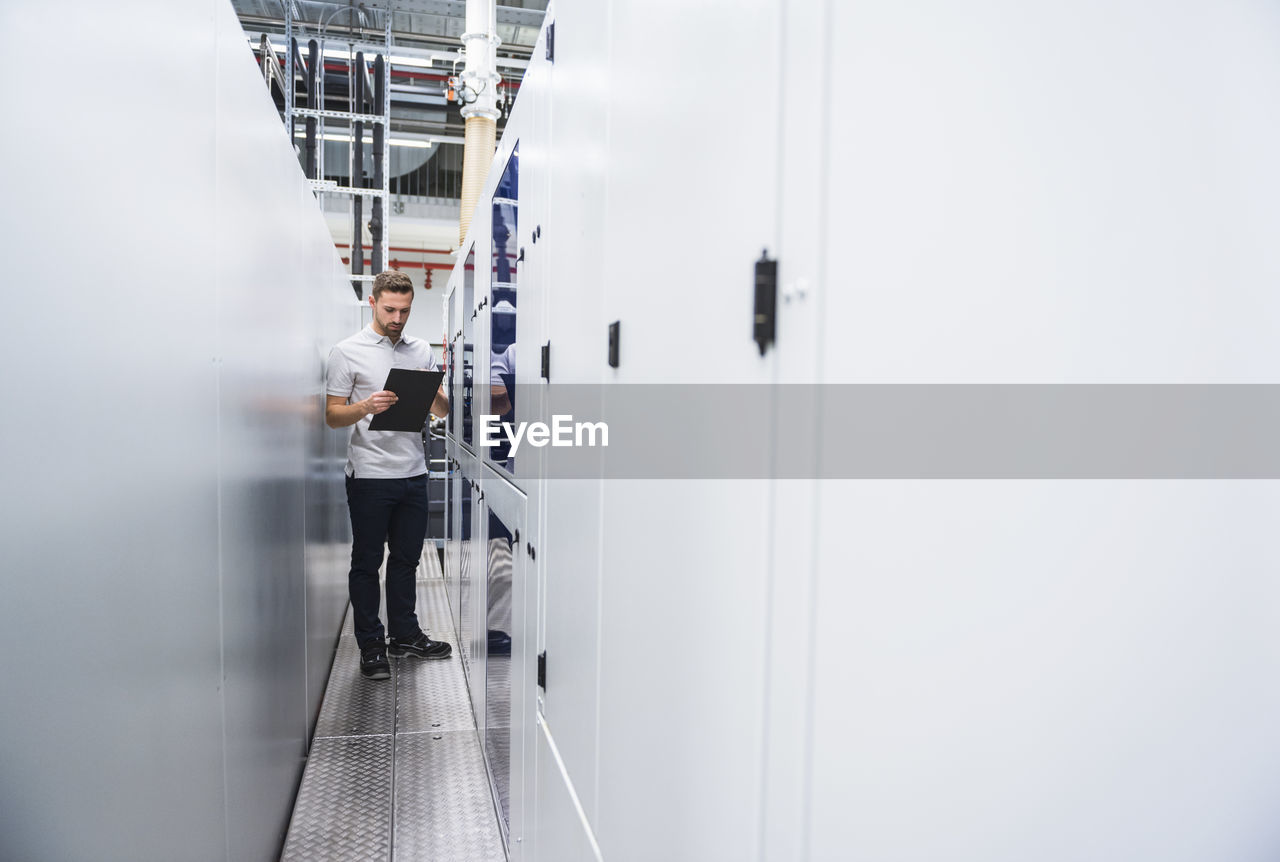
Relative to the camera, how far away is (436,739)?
297 centimetres

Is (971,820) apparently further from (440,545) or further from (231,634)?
(440,545)

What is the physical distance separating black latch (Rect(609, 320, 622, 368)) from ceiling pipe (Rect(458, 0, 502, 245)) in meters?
3.78

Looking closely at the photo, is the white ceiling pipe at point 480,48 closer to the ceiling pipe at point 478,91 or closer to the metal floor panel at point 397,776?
the ceiling pipe at point 478,91

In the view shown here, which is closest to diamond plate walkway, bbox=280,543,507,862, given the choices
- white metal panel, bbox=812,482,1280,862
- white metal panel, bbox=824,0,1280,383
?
white metal panel, bbox=812,482,1280,862

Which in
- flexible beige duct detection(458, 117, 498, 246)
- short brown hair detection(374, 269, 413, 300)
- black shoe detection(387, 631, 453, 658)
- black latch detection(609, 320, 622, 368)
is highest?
flexible beige duct detection(458, 117, 498, 246)

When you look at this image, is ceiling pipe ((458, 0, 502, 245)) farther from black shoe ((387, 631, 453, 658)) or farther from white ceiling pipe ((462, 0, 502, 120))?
black shoe ((387, 631, 453, 658))

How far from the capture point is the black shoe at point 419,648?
12.4 feet

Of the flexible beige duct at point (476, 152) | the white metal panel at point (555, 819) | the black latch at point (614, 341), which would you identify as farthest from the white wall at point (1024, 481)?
the flexible beige duct at point (476, 152)

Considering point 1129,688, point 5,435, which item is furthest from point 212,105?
point 1129,688

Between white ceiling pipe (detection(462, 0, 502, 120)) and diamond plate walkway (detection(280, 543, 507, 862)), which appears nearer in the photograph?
diamond plate walkway (detection(280, 543, 507, 862))

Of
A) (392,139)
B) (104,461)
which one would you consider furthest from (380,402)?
(392,139)

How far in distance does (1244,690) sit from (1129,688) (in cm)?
10

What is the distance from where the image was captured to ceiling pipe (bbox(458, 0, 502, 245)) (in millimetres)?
4934

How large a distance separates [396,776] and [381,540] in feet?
3.66
